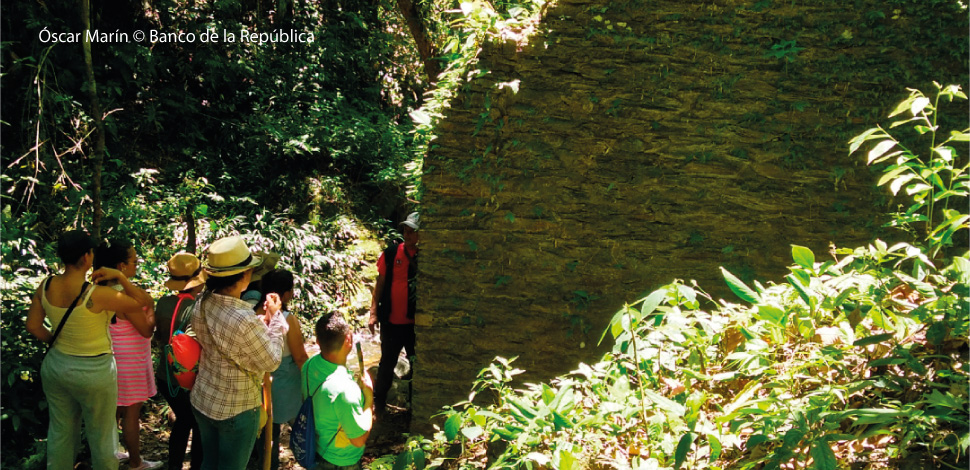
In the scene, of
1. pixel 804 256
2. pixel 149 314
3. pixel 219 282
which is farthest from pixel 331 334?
pixel 804 256

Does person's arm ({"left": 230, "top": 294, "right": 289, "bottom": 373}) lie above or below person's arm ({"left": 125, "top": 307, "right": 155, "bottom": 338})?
above

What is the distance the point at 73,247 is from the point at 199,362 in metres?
0.98

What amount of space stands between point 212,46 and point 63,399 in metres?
6.48

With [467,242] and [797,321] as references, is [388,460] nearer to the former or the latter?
[467,242]

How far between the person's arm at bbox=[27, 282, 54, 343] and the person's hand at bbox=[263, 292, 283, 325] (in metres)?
1.24

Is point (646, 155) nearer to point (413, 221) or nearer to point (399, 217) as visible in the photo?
point (413, 221)

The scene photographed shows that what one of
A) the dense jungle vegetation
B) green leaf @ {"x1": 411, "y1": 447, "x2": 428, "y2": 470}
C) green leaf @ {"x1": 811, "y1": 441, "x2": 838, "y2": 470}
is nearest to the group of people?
the dense jungle vegetation

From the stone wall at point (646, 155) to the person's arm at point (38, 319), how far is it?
2.22 metres

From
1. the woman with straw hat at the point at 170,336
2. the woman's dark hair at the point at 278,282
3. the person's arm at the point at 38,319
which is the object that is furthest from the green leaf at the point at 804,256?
the person's arm at the point at 38,319

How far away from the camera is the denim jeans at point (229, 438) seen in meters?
3.17

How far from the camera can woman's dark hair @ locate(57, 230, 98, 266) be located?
3463 millimetres

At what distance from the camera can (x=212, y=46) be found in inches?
349

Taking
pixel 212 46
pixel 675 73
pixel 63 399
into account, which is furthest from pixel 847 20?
pixel 212 46

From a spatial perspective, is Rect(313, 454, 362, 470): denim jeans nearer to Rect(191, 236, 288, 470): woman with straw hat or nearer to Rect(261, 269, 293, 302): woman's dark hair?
Rect(191, 236, 288, 470): woman with straw hat
